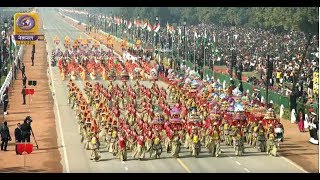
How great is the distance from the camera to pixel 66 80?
184ft

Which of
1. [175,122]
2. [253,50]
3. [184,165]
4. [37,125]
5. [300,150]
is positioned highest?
[253,50]

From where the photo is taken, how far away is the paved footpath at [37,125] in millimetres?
29939

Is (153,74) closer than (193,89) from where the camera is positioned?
No

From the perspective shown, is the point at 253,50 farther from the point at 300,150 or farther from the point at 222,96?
the point at 300,150

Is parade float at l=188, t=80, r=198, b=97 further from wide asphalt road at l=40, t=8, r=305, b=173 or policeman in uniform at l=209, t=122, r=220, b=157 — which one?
policeman in uniform at l=209, t=122, r=220, b=157

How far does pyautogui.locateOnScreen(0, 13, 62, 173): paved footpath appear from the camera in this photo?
29.9 m

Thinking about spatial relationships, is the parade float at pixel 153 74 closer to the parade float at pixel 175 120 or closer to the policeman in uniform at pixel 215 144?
the parade float at pixel 175 120

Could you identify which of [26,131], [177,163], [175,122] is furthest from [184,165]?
[26,131]

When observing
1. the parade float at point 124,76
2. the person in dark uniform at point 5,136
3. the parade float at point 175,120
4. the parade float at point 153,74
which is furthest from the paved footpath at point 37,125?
the parade float at point 153,74

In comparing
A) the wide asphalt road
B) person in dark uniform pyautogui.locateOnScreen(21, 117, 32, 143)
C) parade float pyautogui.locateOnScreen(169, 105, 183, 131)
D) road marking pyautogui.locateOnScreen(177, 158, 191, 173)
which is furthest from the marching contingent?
person in dark uniform pyautogui.locateOnScreen(21, 117, 32, 143)

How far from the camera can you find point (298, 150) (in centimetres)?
3341

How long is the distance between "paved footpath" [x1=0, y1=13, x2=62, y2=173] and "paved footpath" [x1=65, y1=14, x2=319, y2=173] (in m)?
9.05

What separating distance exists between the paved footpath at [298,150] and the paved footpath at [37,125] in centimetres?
905

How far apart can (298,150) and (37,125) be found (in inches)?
492
